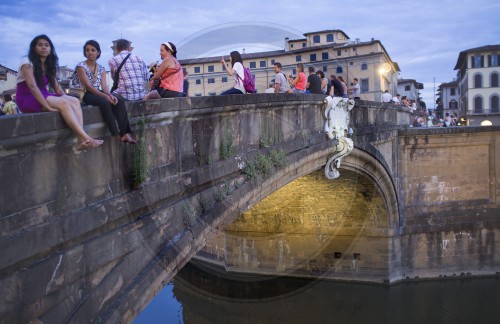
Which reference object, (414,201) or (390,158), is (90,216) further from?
(414,201)

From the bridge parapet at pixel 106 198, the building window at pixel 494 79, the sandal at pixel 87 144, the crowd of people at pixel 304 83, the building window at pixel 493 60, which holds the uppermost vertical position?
A: the building window at pixel 493 60

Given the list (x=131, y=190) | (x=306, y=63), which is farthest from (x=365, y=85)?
(x=131, y=190)

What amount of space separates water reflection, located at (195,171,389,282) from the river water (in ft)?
0.11

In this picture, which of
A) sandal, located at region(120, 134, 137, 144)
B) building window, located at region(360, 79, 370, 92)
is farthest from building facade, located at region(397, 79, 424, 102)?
sandal, located at region(120, 134, 137, 144)

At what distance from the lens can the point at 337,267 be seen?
17.5 metres

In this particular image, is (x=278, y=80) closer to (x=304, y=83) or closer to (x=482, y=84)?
(x=304, y=83)

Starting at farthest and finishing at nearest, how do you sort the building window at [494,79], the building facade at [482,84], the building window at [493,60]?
the building window at [494,79] < the building facade at [482,84] < the building window at [493,60]

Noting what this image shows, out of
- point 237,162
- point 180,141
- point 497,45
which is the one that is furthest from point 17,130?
point 497,45

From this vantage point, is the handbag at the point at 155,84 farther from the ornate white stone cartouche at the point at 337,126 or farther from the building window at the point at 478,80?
the building window at the point at 478,80

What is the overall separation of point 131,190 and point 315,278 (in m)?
14.5

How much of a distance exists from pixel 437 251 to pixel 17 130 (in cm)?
1649

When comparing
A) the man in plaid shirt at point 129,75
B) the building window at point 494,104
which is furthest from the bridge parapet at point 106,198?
the building window at point 494,104

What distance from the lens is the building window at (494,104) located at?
46406mm

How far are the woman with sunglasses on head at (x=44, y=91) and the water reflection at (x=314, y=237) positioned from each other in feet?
41.3
